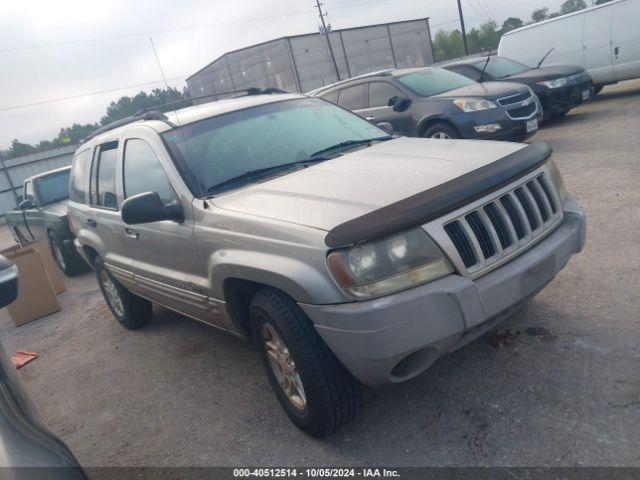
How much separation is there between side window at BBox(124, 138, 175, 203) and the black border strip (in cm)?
152

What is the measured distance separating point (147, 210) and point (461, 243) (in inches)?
69.7

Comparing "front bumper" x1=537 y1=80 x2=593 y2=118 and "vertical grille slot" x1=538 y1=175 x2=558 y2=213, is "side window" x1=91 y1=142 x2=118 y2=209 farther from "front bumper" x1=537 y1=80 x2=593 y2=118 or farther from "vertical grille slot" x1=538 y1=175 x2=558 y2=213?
"front bumper" x1=537 y1=80 x2=593 y2=118

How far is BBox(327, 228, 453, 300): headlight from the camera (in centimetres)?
226

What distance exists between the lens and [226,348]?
4172 millimetres

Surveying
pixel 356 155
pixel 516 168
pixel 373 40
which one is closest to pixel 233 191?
pixel 356 155

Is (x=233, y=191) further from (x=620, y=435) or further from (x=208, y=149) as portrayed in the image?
(x=620, y=435)

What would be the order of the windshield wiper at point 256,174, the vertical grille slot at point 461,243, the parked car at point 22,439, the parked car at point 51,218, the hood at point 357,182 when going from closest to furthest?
1. the parked car at point 22,439
2. the vertical grille slot at point 461,243
3. the hood at point 357,182
4. the windshield wiper at point 256,174
5. the parked car at point 51,218

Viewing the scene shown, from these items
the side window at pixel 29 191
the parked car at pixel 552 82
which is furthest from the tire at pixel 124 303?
the parked car at pixel 552 82

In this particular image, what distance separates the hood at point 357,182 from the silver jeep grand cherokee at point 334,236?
1cm

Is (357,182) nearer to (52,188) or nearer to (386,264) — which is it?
(386,264)

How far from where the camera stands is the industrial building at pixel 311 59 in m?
44.4

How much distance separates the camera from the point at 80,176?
17.0 ft

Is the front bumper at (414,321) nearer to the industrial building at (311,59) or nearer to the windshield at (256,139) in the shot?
the windshield at (256,139)

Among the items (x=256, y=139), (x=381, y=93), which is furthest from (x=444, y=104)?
(x=256, y=139)
